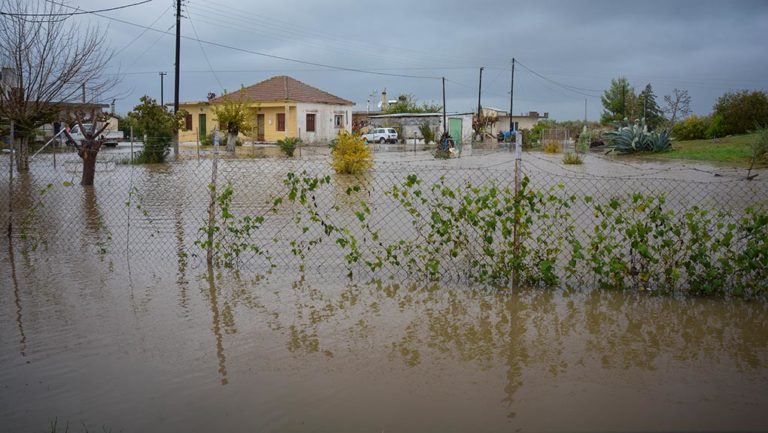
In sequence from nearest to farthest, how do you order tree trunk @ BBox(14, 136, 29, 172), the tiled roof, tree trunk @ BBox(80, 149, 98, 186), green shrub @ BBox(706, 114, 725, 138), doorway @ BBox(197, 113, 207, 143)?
tree trunk @ BBox(80, 149, 98, 186) < tree trunk @ BBox(14, 136, 29, 172) < green shrub @ BBox(706, 114, 725, 138) < the tiled roof < doorway @ BBox(197, 113, 207, 143)

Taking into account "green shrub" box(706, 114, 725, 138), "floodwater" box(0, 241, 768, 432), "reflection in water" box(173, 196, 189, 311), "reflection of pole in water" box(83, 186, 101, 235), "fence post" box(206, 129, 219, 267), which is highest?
"green shrub" box(706, 114, 725, 138)

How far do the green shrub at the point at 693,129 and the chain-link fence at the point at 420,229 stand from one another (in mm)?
19699

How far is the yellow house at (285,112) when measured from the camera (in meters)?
46.1

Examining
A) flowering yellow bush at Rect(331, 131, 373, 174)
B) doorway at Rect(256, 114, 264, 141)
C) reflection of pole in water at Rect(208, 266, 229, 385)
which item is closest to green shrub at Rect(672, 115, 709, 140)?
flowering yellow bush at Rect(331, 131, 373, 174)

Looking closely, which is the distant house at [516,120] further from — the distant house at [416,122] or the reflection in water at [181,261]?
the reflection in water at [181,261]

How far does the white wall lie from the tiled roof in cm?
40

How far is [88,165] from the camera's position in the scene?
17.7 meters

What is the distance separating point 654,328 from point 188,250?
18.7 feet

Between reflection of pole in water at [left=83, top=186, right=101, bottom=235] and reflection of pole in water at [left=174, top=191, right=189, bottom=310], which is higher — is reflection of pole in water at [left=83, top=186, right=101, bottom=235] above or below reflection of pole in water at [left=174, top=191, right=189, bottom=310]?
above

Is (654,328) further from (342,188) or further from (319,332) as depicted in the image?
(342,188)

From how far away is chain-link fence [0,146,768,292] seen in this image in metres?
6.73

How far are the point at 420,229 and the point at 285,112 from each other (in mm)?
40066

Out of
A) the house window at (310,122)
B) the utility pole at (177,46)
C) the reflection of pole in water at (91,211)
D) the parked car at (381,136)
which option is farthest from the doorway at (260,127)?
the reflection of pole in water at (91,211)

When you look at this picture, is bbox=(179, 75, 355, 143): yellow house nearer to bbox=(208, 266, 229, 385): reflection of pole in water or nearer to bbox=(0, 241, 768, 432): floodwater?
bbox=(208, 266, 229, 385): reflection of pole in water
